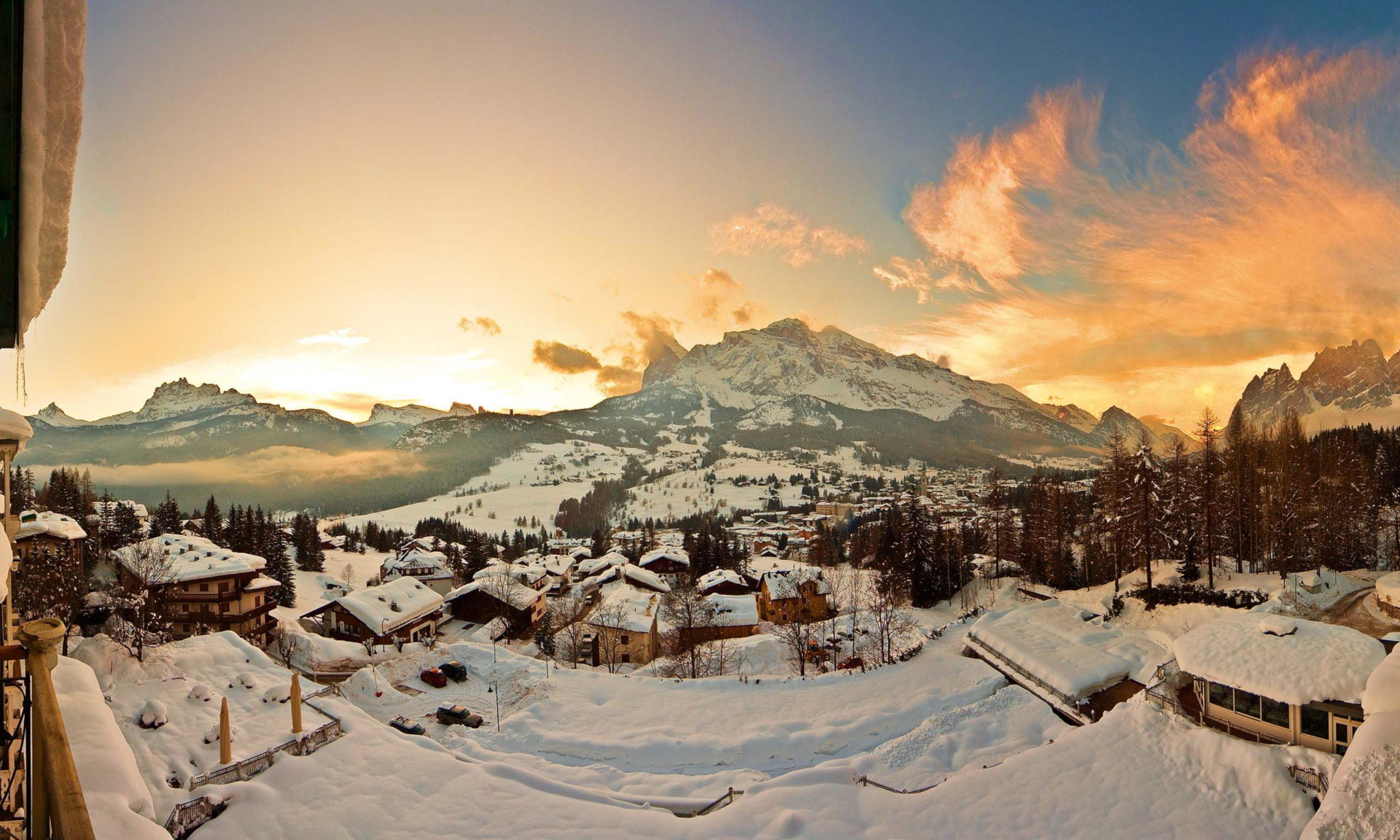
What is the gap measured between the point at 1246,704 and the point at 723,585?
153 ft

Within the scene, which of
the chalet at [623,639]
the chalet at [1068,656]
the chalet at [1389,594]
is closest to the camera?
the chalet at [1068,656]

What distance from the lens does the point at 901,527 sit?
48188 millimetres

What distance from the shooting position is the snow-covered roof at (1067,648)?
21984mm

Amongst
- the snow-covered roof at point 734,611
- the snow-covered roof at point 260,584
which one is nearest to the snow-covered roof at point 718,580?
the snow-covered roof at point 734,611

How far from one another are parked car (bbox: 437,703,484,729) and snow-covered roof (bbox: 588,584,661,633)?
57.3 ft

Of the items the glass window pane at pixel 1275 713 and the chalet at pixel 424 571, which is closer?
the glass window pane at pixel 1275 713

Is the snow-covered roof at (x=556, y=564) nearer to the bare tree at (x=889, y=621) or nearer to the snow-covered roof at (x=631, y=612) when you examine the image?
the snow-covered roof at (x=631, y=612)

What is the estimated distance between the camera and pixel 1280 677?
1433 cm

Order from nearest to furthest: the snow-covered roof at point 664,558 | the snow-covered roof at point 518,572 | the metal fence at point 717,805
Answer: the metal fence at point 717,805 → the snow-covered roof at point 518,572 → the snow-covered roof at point 664,558

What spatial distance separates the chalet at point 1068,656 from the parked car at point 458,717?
2103 centimetres

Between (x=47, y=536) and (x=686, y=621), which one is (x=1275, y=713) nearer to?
(x=686, y=621)

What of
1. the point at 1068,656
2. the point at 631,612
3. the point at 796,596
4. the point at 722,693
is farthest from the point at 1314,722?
the point at 796,596

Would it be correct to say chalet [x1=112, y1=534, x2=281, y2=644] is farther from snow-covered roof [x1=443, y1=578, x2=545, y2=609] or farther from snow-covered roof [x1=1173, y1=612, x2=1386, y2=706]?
snow-covered roof [x1=1173, y1=612, x2=1386, y2=706]

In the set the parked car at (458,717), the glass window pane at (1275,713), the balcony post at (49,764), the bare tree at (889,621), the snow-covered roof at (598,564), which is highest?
the balcony post at (49,764)
